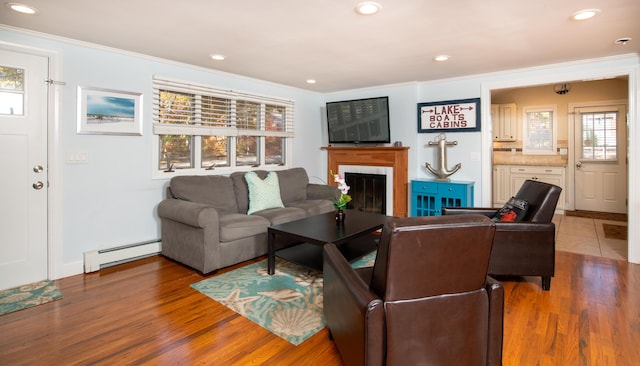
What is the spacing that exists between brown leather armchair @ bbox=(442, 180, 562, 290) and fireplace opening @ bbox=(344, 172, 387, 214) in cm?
249

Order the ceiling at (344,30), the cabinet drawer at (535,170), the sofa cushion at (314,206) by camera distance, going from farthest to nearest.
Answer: the cabinet drawer at (535,170), the sofa cushion at (314,206), the ceiling at (344,30)

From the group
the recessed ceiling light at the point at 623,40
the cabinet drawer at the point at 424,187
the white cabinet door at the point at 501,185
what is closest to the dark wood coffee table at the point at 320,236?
the cabinet drawer at the point at 424,187

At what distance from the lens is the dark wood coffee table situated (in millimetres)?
2963

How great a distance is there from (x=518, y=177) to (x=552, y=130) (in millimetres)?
1043

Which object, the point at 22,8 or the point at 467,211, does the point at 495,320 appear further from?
the point at 22,8

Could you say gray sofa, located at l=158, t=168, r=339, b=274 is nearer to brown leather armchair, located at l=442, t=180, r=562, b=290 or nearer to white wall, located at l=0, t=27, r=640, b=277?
white wall, located at l=0, t=27, r=640, b=277

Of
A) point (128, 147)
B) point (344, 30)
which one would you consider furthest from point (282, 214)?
point (344, 30)

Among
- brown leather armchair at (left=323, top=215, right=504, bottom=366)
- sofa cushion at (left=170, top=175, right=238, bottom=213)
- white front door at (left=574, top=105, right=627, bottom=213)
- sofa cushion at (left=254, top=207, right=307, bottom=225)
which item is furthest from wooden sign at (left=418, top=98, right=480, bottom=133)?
brown leather armchair at (left=323, top=215, right=504, bottom=366)

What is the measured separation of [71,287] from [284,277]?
1.80 m

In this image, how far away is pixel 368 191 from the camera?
552 cm

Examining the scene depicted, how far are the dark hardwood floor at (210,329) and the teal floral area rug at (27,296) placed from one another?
77mm

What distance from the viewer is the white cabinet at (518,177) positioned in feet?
20.1

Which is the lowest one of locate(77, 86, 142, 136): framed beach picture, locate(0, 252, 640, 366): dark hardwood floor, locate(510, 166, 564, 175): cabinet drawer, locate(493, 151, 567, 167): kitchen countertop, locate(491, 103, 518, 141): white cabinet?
locate(0, 252, 640, 366): dark hardwood floor

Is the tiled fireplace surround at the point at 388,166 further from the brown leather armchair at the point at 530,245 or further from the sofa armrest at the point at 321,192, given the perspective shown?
the brown leather armchair at the point at 530,245
